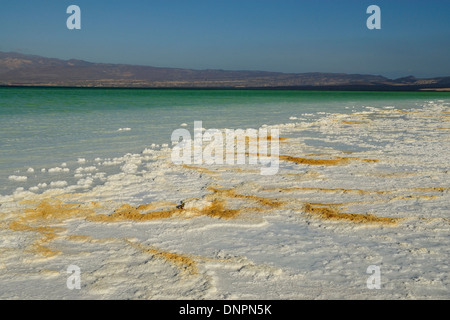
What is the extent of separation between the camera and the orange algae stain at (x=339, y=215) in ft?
13.5

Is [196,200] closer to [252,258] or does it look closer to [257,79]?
[252,258]

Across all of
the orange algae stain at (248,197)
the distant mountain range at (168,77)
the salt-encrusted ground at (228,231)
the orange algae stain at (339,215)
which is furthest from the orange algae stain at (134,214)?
the distant mountain range at (168,77)

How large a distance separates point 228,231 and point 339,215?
47.9 inches

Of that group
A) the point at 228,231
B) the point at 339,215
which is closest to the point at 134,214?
the point at 228,231

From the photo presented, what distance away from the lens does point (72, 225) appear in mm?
4066

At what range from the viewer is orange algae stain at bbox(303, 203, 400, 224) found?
4.11m

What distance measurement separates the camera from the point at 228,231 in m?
3.90

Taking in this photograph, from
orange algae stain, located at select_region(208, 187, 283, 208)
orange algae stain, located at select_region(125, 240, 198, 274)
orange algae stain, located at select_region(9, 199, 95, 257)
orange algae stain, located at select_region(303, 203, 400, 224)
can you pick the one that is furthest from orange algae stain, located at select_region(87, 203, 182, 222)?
orange algae stain, located at select_region(303, 203, 400, 224)

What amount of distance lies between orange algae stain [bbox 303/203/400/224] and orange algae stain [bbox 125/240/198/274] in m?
1.63

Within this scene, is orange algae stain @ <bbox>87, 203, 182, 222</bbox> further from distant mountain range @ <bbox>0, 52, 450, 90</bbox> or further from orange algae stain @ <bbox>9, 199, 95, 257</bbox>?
distant mountain range @ <bbox>0, 52, 450, 90</bbox>

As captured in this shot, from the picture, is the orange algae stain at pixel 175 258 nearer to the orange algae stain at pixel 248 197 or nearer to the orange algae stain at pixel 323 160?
the orange algae stain at pixel 248 197

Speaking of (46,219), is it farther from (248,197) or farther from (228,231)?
(248,197)

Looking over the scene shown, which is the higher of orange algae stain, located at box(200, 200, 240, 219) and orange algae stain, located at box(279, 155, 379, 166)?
orange algae stain, located at box(279, 155, 379, 166)
